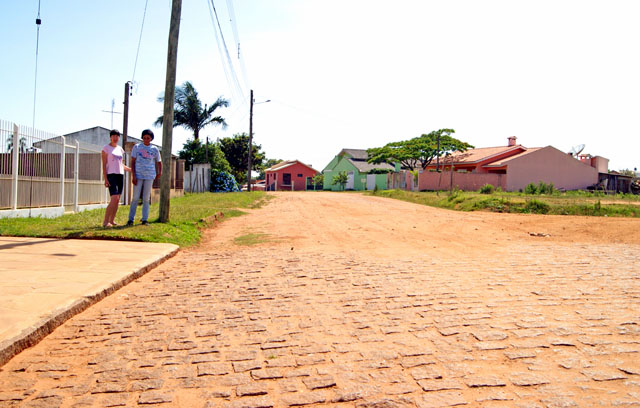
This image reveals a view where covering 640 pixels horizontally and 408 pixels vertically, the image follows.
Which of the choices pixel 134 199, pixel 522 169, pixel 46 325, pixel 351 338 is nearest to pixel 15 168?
pixel 134 199

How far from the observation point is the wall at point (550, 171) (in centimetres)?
3762

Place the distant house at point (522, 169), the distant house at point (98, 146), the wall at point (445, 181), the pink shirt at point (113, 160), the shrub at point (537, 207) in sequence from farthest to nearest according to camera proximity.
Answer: the distant house at point (522, 169) → the wall at point (445, 181) → the shrub at point (537, 207) → the distant house at point (98, 146) → the pink shirt at point (113, 160)

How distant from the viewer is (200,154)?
127 feet

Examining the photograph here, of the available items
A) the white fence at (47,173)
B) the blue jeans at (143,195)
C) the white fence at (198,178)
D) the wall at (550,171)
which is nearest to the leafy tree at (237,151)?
the white fence at (198,178)

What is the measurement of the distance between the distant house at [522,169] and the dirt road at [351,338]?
30.2 m

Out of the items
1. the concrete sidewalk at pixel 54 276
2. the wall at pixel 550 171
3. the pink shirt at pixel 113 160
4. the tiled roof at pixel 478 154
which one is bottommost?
the concrete sidewalk at pixel 54 276

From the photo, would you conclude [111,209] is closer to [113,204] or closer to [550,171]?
[113,204]

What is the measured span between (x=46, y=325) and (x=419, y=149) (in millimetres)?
44142

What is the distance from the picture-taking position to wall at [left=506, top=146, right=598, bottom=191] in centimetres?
3762

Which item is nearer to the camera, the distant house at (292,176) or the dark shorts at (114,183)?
the dark shorts at (114,183)

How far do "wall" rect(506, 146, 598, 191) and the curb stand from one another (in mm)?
36963

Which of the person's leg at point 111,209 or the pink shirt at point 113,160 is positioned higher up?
the pink shirt at point 113,160

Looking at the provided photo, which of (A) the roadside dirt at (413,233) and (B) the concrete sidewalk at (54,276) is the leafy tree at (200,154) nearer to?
(A) the roadside dirt at (413,233)

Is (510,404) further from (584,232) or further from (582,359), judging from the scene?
(584,232)
